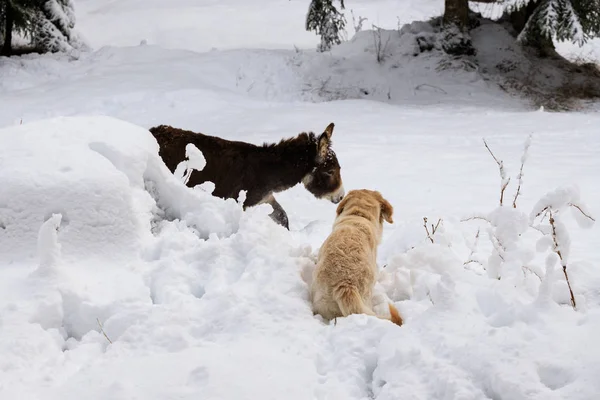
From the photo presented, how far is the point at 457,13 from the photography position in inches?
672

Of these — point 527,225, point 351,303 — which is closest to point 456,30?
point 527,225

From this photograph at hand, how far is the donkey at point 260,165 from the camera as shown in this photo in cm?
625

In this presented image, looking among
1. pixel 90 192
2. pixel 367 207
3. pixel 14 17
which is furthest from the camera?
pixel 14 17

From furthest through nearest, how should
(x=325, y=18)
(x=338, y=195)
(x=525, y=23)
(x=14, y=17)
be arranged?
(x=525, y=23) < (x=325, y=18) < (x=14, y=17) < (x=338, y=195)

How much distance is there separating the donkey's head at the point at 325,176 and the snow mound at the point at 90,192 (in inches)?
107

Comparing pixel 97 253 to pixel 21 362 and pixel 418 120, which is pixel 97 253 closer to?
pixel 21 362

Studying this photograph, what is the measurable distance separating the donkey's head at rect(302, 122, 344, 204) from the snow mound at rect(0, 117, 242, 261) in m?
2.72

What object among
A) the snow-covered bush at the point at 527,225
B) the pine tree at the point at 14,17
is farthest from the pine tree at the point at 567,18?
the pine tree at the point at 14,17

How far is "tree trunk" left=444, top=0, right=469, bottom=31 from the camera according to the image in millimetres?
16922

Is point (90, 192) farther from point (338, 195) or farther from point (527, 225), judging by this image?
point (338, 195)

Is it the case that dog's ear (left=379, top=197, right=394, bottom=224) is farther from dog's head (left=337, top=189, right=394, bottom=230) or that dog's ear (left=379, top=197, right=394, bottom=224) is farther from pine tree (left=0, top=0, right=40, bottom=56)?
pine tree (left=0, top=0, right=40, bottom=56)

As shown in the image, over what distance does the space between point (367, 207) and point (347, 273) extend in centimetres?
128

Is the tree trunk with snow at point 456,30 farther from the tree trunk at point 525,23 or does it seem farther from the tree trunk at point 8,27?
the tree trunk at point 8,27

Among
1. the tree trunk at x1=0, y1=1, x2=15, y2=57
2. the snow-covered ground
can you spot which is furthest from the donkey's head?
the tree trunk at x1=0, y1=1, x2=15, y2=57
